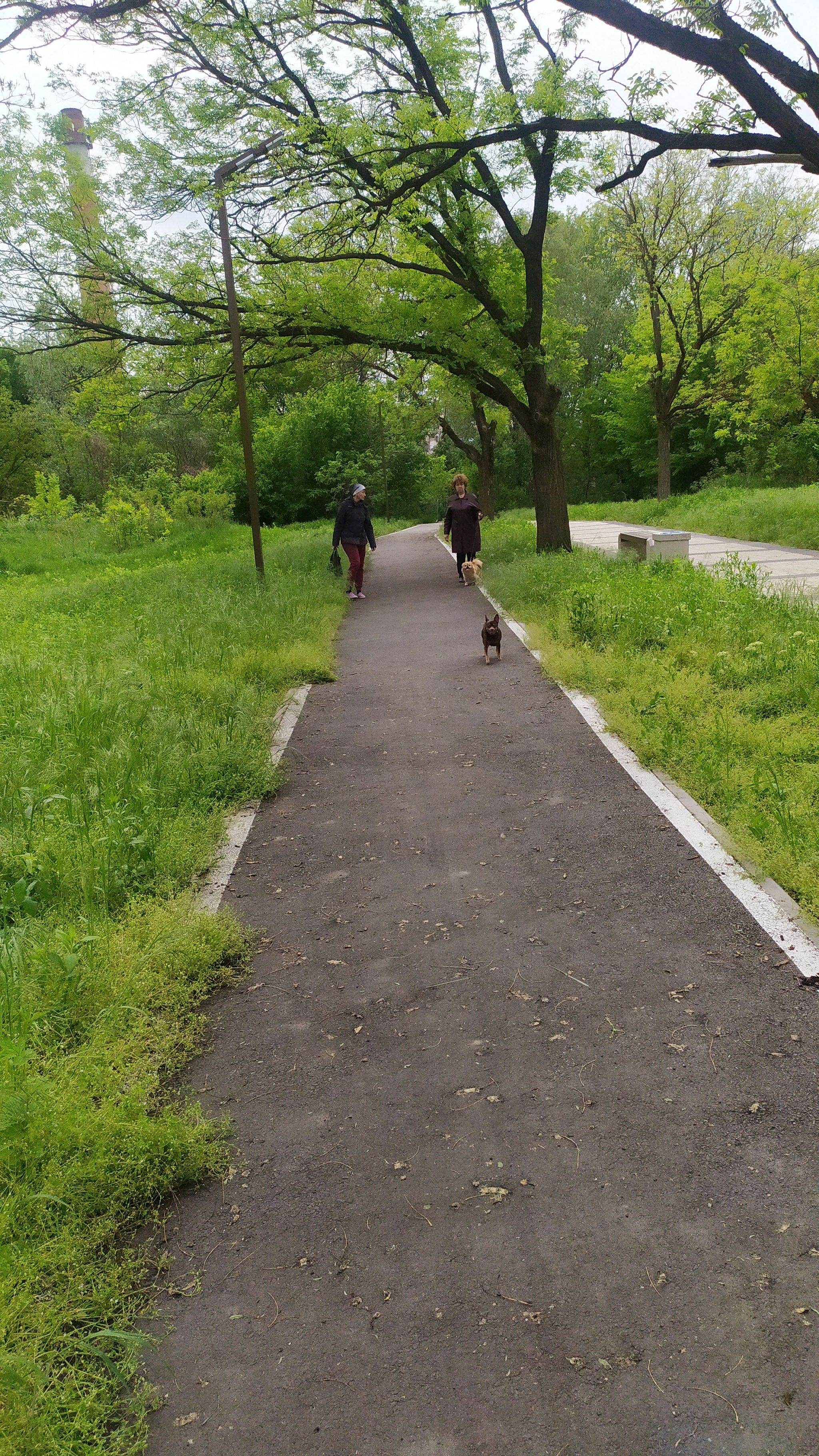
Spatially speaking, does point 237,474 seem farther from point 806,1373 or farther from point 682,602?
point 806,1373

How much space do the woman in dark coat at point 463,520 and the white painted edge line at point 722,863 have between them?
9257mm

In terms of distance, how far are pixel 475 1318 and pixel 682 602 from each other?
28.3ft

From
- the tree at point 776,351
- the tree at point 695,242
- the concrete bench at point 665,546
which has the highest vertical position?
the tree at point 695,242

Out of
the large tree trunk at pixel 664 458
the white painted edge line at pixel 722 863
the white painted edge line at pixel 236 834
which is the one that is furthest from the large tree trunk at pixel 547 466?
the large tree trunk at pixel 664 458

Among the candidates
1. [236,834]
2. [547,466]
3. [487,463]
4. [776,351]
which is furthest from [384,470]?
[236,834]

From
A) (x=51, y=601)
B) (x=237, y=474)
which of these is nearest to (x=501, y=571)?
(x=51, y=601)

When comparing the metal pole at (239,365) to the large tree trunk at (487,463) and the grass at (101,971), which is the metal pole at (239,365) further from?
the large tree trunk at (487,463)

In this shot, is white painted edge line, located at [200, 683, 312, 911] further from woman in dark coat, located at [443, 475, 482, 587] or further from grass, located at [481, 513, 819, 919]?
woman in dark coat, located at [443, 475, 482, 587]

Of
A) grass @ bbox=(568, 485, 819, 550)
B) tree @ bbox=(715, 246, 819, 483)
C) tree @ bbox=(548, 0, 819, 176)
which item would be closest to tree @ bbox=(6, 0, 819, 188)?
tree @ bbox=(548, 0, 819, 176)

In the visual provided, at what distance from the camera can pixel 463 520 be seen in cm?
1628

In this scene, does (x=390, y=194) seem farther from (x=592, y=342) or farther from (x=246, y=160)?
(x=592, y=342)

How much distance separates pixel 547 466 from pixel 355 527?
436 centimetres

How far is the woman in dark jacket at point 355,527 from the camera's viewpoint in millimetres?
15242

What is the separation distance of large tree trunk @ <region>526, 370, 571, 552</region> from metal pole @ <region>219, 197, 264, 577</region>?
17.7 feet
